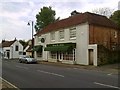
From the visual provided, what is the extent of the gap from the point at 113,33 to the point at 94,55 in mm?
8952

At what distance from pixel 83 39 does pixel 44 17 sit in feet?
129

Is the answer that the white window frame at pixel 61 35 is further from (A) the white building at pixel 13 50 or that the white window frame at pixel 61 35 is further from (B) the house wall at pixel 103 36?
(A) the white building at pixel 13 50

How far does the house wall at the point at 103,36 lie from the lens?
35344 mm

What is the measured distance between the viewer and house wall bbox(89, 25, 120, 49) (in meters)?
35.3

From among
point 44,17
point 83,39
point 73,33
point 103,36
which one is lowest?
point 83,39

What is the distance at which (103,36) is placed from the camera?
123 ft

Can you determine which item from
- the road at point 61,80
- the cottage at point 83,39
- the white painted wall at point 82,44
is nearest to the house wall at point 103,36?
the cottage at point 83,39

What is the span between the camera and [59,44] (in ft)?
138

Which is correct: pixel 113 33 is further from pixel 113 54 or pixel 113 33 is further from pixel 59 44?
pixel 59 44

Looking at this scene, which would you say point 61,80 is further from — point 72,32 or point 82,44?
point 72,32

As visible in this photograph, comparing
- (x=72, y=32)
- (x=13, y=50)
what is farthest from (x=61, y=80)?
(x=13, y=50)

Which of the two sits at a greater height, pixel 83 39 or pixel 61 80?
pixel 83 39

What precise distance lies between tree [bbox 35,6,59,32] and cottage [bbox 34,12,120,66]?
2775 cm

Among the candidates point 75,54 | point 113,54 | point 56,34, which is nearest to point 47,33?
point 56,34
